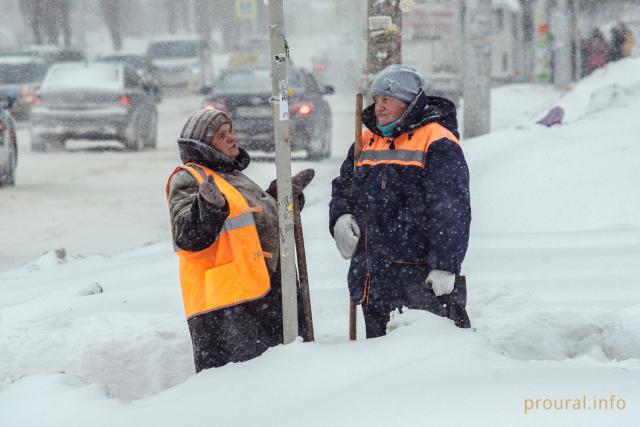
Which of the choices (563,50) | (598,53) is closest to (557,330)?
(563,50)

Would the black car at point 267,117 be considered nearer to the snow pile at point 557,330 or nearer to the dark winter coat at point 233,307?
the snow pile at point 557,330

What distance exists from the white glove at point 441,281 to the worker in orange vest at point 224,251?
0.62 m

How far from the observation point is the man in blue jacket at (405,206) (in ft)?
12.5

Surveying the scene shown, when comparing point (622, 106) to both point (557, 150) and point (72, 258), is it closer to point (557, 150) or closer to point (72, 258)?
point (557, 150)

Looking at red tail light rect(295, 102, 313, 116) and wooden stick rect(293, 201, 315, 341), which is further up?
wooden stick rect(293, 201, 315, 341)

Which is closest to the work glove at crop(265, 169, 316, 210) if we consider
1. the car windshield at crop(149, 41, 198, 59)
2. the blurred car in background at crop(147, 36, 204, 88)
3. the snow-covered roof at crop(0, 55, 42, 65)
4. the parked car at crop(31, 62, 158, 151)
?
the parked car at crop(31, 62, 158, 151)

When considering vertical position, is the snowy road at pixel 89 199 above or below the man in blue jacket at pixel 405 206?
below

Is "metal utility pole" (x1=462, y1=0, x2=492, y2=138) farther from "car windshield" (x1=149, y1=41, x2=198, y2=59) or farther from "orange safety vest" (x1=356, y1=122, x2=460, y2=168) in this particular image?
"car windshield" (x1=149, y1=41, x2=198, y2=59)

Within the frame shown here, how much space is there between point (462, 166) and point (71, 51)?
40.2 metres

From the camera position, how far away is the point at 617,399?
2.60 m

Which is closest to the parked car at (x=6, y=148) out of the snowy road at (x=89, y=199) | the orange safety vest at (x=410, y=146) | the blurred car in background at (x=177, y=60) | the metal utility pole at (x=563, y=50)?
the snowy road at (x=89, y=199)

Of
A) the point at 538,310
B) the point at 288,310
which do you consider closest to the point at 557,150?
the point at 538,310

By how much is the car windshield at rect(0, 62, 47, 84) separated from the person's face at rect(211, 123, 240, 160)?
22628mm

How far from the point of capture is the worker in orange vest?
12.2 ft
